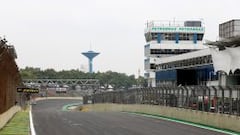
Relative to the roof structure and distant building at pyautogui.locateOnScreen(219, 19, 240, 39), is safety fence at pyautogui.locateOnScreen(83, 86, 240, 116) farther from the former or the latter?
distant building at pyautogui.locateOnScreen(219, 19, 240, 39)

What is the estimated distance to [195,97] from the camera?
32656mm

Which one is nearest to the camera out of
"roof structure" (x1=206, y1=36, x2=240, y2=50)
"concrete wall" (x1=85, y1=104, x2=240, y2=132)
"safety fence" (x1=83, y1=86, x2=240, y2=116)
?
"concrete wall" (x1=85, y1=104, x2=240, y2=132)

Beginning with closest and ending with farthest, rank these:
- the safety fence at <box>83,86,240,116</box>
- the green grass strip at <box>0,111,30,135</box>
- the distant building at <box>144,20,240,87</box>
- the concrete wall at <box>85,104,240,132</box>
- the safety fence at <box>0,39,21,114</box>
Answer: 1. the safety fence at <box>0,39,21,114</box>
2. the green grass strip at <box>0,111,30,135</box>
3. the concrete wall at <box>85,104,240,132</box>
4. the safety fence at <box>83,86,240,116</box>
5. the distant building at <box>144,20,240,87</box>

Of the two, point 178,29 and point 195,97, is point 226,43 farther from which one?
point 178,29

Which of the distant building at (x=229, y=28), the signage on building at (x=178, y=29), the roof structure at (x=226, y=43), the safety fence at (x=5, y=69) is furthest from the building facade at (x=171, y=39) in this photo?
the safety fence at (x=5, y=69)

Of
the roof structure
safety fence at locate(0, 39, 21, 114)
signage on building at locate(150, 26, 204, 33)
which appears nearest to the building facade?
signage on building at locate(150, 26, 204, 33)

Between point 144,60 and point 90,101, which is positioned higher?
A: point 144,60

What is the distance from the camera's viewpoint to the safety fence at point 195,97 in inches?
1036

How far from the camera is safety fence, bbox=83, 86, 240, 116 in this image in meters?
26.3

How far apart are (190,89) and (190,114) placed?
2010 millimetres

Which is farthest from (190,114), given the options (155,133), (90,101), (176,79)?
(90,101)

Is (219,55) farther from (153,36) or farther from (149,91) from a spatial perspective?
(153,36)

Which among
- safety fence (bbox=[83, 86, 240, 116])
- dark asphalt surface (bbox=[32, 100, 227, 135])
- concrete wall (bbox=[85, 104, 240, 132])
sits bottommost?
dark asphalt surface (bbox=[32, 100, 227, 135])

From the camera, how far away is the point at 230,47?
58.7 metres
